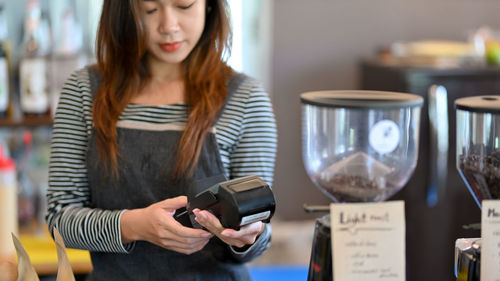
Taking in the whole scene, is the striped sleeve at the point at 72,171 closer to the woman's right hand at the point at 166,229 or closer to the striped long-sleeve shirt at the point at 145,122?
the striped long-sleeve shirt at the point at 145,122

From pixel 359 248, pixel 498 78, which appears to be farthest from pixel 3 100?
pixel 498 78

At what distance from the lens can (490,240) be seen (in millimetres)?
879

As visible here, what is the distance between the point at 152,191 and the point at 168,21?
0.33 meters

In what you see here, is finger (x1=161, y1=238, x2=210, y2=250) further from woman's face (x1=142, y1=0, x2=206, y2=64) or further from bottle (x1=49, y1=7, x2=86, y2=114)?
bottle (x1=49, y1=7, x2=86, y2=114)

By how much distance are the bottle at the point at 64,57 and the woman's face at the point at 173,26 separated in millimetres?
1035

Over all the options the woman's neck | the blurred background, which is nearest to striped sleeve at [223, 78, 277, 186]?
the woman's neck

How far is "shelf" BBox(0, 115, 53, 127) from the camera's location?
7.11 feet

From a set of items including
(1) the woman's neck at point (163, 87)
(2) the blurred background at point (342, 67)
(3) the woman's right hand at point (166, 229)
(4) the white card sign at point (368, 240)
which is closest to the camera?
(4) the white card sign at point (368, 240)

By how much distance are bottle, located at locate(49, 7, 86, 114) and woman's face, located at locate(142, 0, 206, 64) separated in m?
1.03

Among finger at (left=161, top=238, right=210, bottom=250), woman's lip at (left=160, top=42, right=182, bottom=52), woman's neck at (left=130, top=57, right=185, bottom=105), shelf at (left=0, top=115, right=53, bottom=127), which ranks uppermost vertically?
woman's lip at (left=160, top=42, right=182, bottom=52)

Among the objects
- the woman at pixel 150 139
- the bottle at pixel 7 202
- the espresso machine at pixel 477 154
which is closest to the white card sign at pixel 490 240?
the espresso machine at pixel 477 154

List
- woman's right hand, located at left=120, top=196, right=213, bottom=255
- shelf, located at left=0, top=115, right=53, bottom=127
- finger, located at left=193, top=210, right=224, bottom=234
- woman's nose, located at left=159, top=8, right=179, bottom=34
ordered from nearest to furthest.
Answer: finger, located at left=193, top=210, right=224, bottom=234
woman's right hand, located at left=120, top=196, right=213, bottom=255
woman's nose, located at left=159, top=8, right=179, bottom=34
shelf, located at left=0, top=115, right=53, bottom=127

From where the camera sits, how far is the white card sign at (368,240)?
32.9 inches

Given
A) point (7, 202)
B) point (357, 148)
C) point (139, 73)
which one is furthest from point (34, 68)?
point (357, 148)
